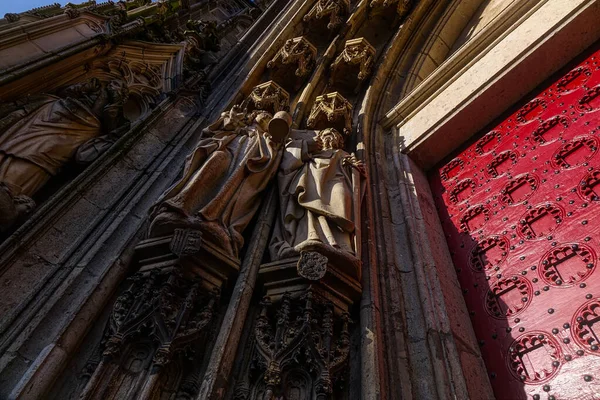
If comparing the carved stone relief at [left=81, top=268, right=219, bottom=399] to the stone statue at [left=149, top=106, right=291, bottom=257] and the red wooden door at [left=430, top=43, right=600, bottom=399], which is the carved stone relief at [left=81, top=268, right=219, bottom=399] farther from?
the red wooden door at [left=430, top=43, right=600, bottom=399]

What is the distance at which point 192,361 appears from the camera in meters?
2.22

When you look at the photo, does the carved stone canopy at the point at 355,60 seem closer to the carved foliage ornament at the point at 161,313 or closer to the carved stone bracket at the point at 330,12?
the carved stone bracket at the point at 330,12

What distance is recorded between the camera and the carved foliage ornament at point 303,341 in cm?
214

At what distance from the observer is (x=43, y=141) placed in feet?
10.3

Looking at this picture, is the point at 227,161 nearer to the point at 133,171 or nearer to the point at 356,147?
the point at 133,171

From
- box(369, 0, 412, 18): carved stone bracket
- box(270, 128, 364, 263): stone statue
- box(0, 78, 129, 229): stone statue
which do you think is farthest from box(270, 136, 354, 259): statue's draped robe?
box(369, 0, 412, 18): carved stone bracket

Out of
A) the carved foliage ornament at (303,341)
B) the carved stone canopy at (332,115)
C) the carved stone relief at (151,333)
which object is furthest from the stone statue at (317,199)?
the carved stone relief at (151,333)

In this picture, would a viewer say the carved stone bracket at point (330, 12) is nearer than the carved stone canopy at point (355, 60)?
No

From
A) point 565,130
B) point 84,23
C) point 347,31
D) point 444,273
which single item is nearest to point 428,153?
point 565,130

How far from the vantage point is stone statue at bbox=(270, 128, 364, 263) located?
2.76 m

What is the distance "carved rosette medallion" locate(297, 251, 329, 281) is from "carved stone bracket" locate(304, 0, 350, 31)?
164 inches

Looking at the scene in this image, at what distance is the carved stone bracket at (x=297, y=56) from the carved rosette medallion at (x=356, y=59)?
305 mm

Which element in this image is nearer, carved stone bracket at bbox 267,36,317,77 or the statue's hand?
the statue's hand

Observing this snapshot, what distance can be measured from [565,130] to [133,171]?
10.9 feet
